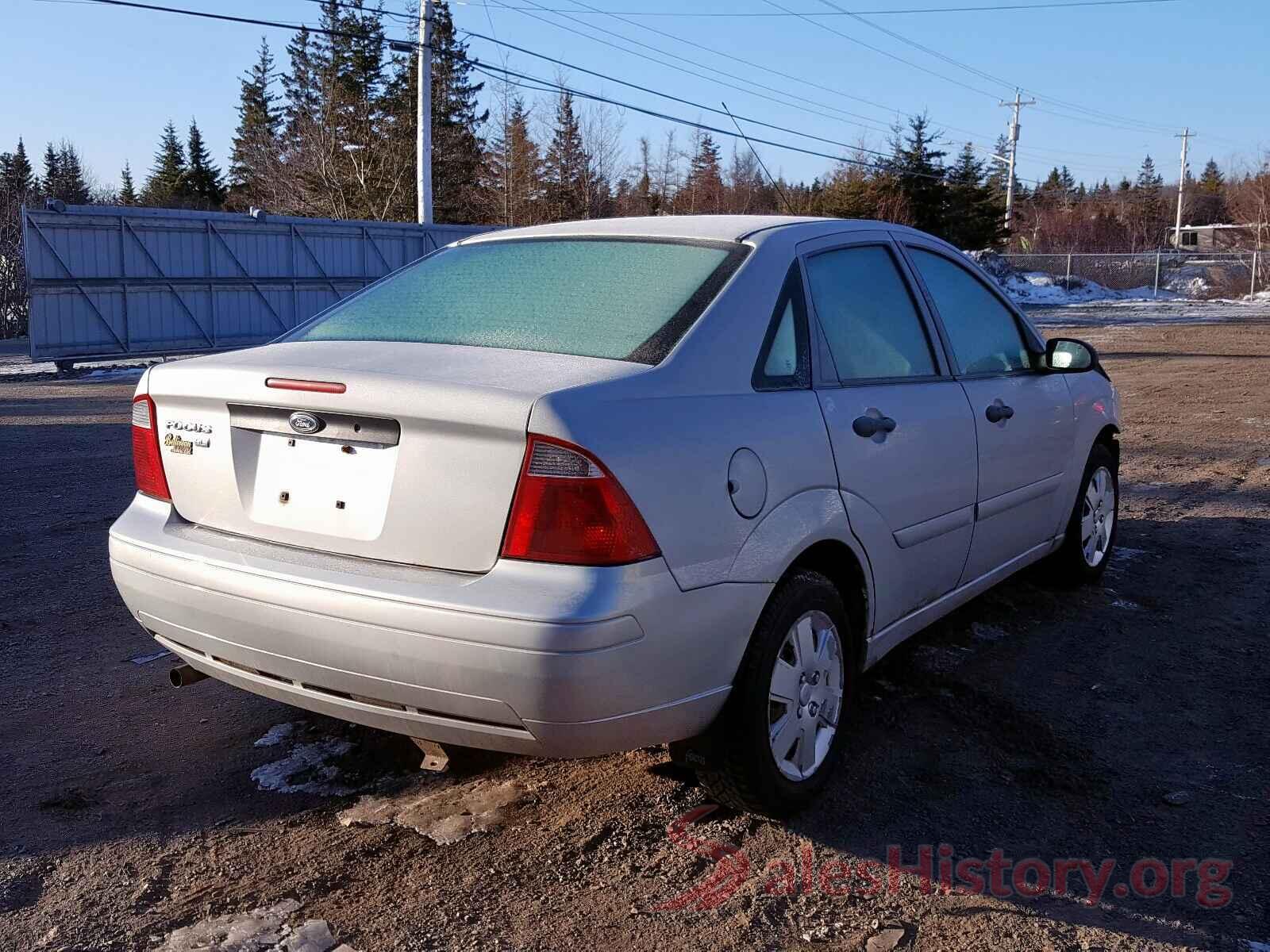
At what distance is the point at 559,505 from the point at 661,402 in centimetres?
40

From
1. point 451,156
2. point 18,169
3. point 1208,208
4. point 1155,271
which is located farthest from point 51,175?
point 1208,208

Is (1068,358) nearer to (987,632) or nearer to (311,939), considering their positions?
(987,632)

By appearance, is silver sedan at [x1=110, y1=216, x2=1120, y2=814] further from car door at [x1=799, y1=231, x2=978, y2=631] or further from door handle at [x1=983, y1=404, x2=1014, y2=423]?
door handle at [x1=983, y1=404, x2=1014, y2=423]

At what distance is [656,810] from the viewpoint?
130 inches

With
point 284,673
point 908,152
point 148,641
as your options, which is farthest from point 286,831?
point 908,152

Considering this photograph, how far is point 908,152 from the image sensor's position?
48.2m

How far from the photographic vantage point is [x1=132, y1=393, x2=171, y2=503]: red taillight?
329 centimetres

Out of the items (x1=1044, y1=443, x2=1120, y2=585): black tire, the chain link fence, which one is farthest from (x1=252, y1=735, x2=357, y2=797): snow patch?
the chain link fence

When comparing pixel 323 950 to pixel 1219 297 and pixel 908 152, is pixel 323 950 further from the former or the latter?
pixel 908 152

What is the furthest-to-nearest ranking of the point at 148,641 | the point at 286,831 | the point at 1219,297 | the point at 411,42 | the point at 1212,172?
1. the point at 1212,172
2. the point at 1219,297
3. the point at 411,42
4. the point at 148,641
5. the point at 286,831

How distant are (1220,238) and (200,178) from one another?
187 feet

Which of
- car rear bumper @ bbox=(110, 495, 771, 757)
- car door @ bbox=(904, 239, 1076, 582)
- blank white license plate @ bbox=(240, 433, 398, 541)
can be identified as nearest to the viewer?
car rear bumper @ bbox=(110, 495, 771, 757)

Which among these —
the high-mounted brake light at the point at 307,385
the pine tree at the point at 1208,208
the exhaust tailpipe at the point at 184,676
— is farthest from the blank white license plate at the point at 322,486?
the pine tree at the point at 1208,208

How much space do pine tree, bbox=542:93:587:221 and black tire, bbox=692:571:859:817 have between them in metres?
38.3
